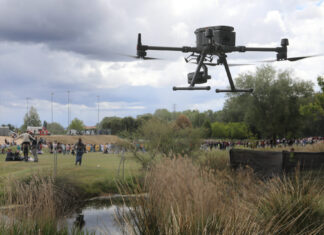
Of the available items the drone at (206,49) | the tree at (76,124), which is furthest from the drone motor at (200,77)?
the tree at (76,124)

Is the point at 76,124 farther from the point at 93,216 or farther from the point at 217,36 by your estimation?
the point at 217,36

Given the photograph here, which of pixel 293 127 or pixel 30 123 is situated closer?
pixel 293 127

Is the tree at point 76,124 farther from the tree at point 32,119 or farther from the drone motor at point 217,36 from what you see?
the drone motor at point 217,36

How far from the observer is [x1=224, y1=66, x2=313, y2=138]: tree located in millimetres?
50156

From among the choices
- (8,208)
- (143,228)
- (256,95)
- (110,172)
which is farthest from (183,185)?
(256,95)

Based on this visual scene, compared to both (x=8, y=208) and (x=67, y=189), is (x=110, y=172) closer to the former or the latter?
(x=67, y=189)

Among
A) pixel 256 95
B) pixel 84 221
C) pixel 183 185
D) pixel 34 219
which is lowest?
pixel 84 221

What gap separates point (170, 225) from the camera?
4184 mm

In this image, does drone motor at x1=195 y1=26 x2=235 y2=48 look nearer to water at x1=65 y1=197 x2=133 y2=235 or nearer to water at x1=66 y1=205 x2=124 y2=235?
water at x1=65 y1=197 x2=133 y2=235

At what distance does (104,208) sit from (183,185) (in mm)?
10303

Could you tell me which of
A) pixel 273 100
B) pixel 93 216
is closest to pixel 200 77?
pixel 93 216

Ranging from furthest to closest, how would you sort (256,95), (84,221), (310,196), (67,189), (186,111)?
(186,111) < (256,95) < (67,189) < (84,221) < (310,196)

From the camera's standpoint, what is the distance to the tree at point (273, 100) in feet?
165

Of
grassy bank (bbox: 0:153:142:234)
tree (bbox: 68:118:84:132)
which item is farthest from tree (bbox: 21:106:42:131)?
grassy bank (bbox: 0:153:142:234)
